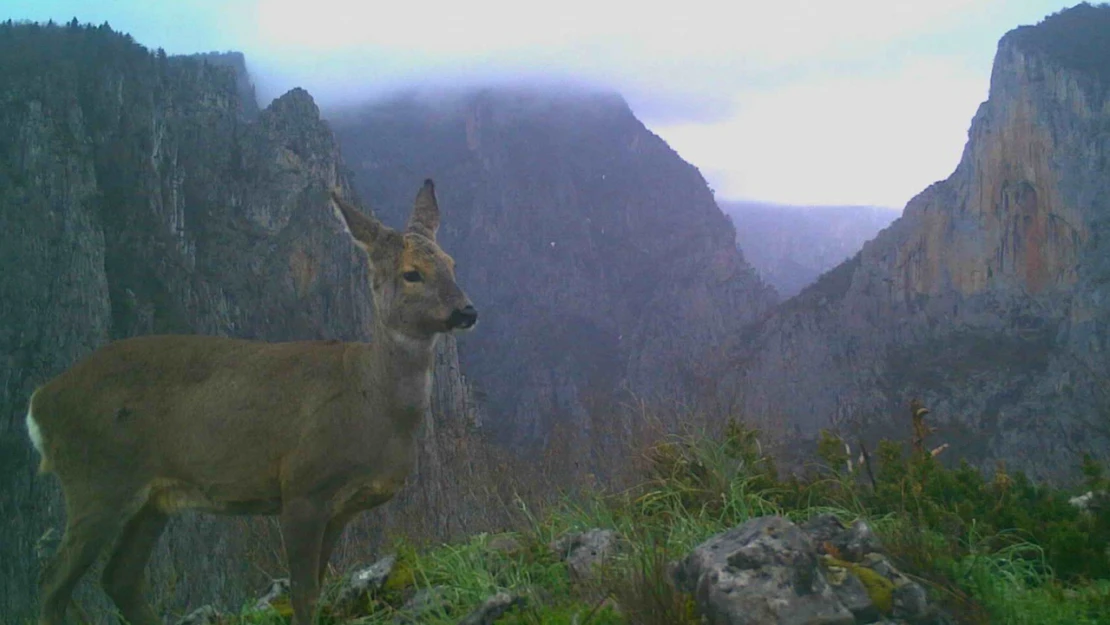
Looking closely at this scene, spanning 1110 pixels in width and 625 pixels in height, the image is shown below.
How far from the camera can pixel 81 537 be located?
5.30 metres

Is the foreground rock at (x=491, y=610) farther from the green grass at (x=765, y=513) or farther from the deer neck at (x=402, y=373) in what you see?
the deer neck at (x=402, y=373)

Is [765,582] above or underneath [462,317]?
underneath

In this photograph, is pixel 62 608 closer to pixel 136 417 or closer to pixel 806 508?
pixel 136 417

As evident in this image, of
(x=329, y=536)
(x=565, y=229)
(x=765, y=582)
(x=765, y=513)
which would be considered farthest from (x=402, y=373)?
(x=565, y=229)

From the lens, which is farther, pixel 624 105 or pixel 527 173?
pixel 624 105

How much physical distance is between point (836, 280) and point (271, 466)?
250 feet

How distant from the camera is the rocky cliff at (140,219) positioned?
4672cm

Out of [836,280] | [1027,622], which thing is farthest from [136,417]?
[836,280]

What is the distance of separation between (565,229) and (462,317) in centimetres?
9997

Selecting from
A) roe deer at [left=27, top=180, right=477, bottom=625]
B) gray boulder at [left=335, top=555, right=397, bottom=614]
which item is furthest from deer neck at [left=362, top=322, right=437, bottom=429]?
gray boulder at [left=335, top=555, right=397, bottom=614]

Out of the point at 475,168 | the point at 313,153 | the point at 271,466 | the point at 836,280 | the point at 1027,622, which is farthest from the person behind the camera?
the point at 475,168

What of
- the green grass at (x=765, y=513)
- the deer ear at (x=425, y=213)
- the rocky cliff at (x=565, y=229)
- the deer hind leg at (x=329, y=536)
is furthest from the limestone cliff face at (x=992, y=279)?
the deer hind leg at (x=329, y=536)

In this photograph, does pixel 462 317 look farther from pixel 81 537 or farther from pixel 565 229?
pixel 565 229

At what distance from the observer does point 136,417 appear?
541 centimetres
